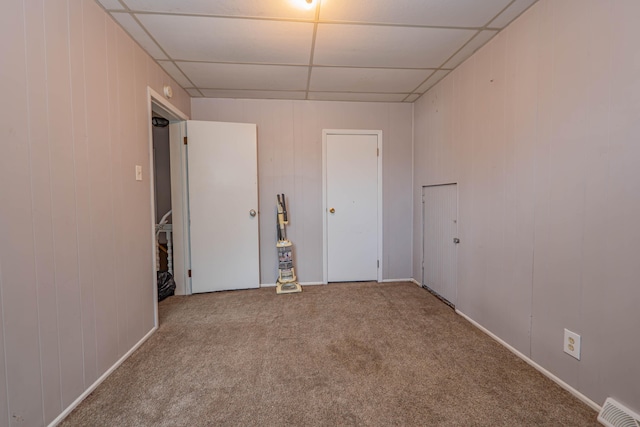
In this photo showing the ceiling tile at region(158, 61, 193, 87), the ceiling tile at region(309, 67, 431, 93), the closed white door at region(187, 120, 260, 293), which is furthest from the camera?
the closed white door at region(187, 120, 260, 293)

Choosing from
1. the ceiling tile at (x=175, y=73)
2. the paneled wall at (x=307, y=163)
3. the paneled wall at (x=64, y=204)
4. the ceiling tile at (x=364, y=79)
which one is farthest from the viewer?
the paneled wall at (x=307, y=163)

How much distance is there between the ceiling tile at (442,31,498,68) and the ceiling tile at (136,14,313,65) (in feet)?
4.06

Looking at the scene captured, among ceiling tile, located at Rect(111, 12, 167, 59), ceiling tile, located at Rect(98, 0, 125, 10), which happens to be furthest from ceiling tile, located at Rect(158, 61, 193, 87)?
ceiling tile, located at Rect(98, 0, 125, 10)

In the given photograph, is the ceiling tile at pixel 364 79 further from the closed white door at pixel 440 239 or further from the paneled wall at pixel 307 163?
the closed white door at pixel 440 239

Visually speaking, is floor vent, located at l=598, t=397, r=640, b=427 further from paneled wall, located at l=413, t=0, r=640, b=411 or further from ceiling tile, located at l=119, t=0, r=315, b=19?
ceiling tile, located at l=119, t=0, r=315, b=19

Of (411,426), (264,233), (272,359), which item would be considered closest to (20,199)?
(272,359)

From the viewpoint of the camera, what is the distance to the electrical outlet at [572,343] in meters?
1.35

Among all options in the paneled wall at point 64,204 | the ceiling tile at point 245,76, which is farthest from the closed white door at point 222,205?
the paneled wall at point 64,204

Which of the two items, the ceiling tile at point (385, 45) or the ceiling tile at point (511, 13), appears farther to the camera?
the ceiling tile at point (385, 45)

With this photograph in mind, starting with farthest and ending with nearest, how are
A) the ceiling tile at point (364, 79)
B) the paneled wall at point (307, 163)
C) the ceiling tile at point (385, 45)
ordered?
the paneled wall at point (307, 163) < the ceiling tile at point (364, 79) < the ceiling tile at point (385, 45)

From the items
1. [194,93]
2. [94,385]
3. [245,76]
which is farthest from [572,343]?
[194,93]

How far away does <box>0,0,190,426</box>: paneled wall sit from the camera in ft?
3.46

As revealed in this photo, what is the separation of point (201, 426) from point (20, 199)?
1.28m

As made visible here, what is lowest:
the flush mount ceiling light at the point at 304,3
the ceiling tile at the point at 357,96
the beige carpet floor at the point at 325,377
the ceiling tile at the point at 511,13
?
the beige carpet floor at the point at 325,377
